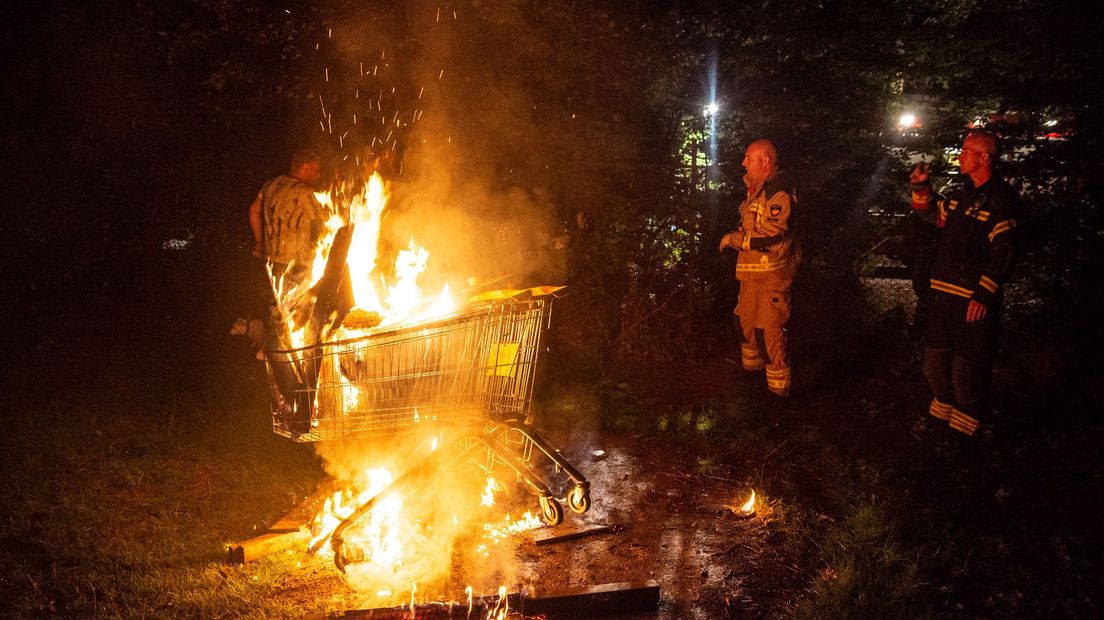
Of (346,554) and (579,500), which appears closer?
(346,554)

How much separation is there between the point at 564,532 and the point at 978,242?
3.73m

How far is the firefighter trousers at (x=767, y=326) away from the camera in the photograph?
5.97 metres

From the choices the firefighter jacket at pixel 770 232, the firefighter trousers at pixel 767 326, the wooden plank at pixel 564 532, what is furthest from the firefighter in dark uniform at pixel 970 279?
the wooden plank at pixel 564 532

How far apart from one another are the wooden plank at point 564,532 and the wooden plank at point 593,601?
73 centimetres

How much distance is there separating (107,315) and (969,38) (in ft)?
39.4

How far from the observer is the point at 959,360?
16.6 ft

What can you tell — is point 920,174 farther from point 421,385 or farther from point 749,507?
point 421,385

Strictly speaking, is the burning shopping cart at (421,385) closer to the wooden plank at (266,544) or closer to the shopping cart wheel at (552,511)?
the shopping cart wheel at (552,511)

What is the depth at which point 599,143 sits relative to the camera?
753cm

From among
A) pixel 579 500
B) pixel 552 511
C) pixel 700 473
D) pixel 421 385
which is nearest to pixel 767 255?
pixel 700 473

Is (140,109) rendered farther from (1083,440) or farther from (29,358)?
(1083,440)

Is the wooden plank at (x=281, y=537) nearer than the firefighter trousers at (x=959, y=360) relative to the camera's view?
Yes

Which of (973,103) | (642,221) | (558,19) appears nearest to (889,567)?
(642,221)

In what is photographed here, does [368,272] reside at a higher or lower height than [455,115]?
lower
